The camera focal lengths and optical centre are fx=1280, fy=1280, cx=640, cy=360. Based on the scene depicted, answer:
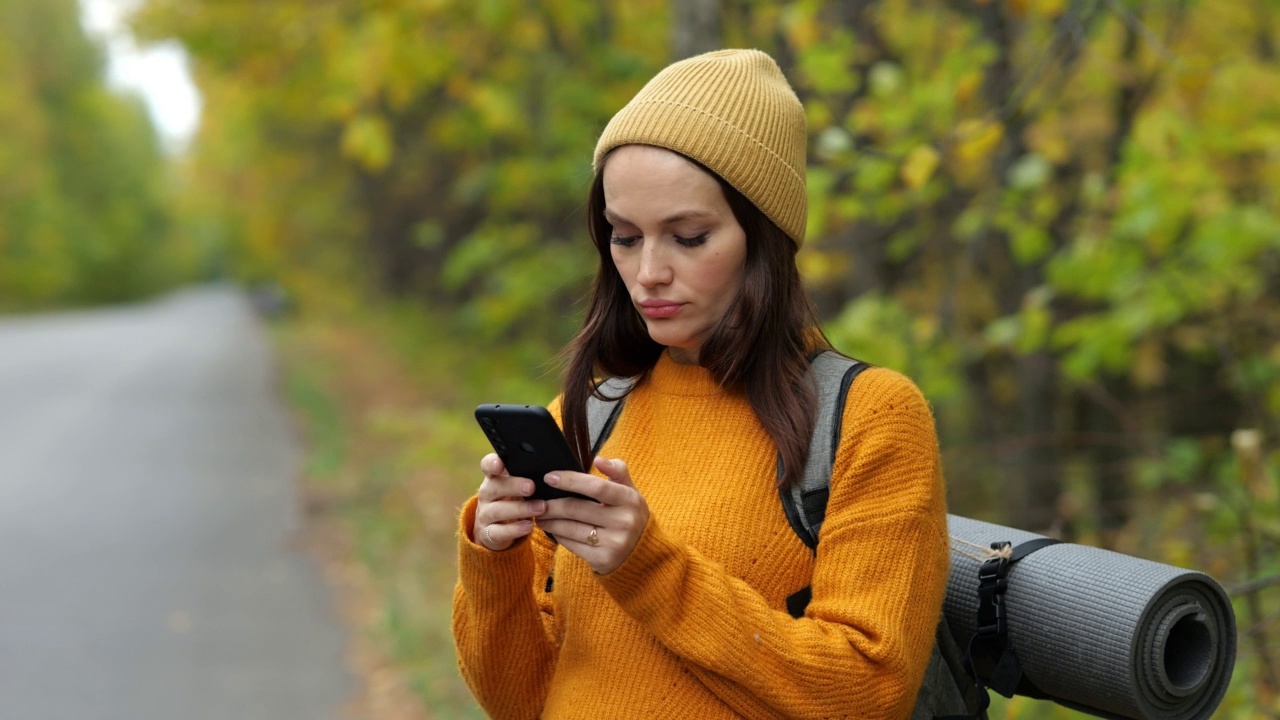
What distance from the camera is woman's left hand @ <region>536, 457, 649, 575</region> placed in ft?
5.56

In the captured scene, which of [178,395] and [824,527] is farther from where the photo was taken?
[178,395]

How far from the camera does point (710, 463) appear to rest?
194 cm

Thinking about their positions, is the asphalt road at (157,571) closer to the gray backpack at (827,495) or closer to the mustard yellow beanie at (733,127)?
the gray backpack at (827,495)

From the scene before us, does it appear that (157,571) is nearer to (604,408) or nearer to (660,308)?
(604,408)

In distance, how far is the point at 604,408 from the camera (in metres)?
2.16

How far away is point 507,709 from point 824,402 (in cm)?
77

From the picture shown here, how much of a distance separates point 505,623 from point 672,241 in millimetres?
665

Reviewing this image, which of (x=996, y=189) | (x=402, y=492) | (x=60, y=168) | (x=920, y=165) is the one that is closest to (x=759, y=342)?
(x=920, y=165)

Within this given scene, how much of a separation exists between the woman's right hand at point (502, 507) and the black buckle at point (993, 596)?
2.43ft

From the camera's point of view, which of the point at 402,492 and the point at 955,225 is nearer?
the point at 955,225

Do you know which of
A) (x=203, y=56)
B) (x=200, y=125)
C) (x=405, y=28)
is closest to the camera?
(x=405, y=28)

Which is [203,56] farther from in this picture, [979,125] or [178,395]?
[178,395]

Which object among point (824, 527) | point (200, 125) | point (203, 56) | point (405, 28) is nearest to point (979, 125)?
point (824, 527)

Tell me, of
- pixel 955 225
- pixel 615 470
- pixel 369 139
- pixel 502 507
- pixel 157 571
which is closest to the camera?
pixel 615 470
